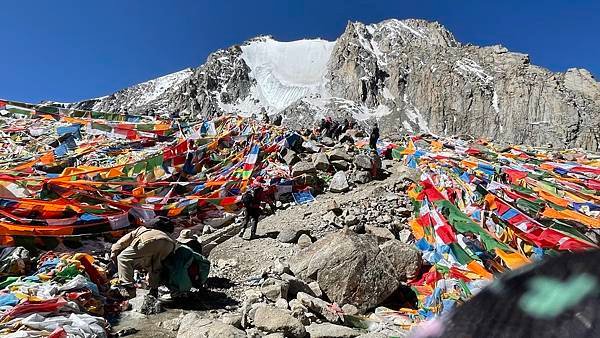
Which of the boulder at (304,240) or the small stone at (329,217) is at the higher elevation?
the small stone at (329,217)

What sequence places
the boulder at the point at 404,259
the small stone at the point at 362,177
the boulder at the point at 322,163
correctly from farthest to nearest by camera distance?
1. the boulder at the point at 322,163
2. the small stone at the point at 362,177
3. the boulder at the point at 404,259

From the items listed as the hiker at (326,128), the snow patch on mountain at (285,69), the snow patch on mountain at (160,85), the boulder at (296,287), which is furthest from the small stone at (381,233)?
the snow patch on mountain at (160,85)

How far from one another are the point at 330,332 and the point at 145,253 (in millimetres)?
2877

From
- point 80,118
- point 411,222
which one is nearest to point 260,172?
point 411,222

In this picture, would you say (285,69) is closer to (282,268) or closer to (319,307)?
(282,268)

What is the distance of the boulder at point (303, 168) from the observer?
47.9 ft

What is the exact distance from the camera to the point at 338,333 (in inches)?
208

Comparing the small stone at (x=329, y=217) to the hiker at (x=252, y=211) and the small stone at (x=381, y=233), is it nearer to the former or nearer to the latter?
the small stone at (x=381, y=233)

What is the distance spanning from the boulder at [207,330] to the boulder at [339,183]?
944 centimetres

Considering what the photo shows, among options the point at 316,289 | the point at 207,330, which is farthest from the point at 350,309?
the point at 207,330

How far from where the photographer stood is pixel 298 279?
6922 millimetres

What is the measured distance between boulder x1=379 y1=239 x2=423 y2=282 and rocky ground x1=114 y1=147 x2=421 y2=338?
0.02 m

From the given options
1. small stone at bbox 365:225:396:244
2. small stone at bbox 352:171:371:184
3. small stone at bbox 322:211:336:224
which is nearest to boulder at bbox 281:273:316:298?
small stone at bbox 365:225:396:244

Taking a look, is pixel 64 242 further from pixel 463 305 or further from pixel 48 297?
pixel 463 305
